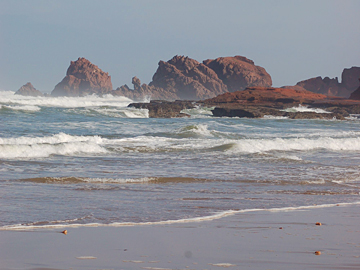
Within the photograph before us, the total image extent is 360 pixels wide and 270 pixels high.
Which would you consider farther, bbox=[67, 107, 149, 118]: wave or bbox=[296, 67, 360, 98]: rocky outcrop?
bbox=[296, 67, 360, 98]: rocky outcrop

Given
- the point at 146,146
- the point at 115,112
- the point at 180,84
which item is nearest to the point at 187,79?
the point at 180,84

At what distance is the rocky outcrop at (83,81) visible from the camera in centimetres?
18975

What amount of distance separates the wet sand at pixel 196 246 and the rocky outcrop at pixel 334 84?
17736 centimetres

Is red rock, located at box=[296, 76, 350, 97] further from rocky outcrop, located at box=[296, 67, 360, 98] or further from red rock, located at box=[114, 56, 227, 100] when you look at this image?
red rock, located at box=[114, 56, 227, 100]

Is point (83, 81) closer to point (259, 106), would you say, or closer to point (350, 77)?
point (350, 77)

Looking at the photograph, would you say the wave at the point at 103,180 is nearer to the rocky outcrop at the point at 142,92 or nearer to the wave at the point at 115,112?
the wave at the point at 115,112

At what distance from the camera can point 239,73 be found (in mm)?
185625

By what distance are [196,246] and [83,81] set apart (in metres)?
192

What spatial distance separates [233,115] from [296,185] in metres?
37.6

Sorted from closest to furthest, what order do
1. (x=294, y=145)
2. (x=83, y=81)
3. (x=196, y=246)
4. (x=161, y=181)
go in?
(x=196, y=246) → (x=161, y=181) → (x=294, y=145) → (x=83, y=81)

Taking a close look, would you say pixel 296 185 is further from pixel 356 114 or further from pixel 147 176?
pixel 356 114

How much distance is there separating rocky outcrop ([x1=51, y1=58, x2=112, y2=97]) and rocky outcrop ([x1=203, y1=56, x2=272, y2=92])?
155 feet

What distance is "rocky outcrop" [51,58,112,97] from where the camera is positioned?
189750 millimetres

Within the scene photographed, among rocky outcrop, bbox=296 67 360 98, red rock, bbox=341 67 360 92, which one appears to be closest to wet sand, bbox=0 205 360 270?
rocky outcrop, bbox=296 67 360 98
